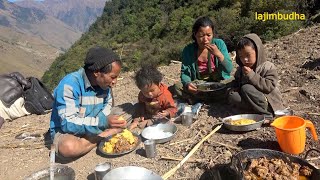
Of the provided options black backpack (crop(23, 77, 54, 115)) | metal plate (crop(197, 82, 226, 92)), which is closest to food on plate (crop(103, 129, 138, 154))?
metal plate (crop(197, 82, 226, 92))

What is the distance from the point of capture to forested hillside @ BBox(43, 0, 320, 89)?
26.0 m

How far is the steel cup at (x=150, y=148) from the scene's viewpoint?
3725 millimetres

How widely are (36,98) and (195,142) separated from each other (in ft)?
12.2

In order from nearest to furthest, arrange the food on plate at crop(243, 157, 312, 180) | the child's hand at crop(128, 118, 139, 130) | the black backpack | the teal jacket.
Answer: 1. the food on plate at crop(243, 157, 312, 180)
2. the child's hand at crop(128, 118, 139, 130)
3. the teal jacket
4. the black backpack

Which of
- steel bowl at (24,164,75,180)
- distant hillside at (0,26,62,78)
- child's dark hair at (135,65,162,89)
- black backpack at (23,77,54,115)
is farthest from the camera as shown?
distant hillside at (0,26,62,78)

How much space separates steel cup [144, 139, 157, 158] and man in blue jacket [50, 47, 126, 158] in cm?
42

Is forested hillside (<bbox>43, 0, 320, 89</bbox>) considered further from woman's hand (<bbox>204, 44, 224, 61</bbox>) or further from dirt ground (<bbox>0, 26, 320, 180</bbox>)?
woman's hand (<bbox>204, 44, 224, 61</bbox>)

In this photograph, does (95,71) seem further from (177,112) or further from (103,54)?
(177,112)

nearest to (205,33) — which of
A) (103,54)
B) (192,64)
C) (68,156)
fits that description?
(192,64)

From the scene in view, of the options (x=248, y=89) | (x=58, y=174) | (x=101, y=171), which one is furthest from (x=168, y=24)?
(x=101, y=171)

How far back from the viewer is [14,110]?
6188 mm

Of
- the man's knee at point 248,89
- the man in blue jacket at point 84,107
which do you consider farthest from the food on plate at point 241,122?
the man in blue jacket at point 84,107

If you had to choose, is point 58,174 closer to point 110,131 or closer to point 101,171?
point 101,171

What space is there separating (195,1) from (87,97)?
51348mm
